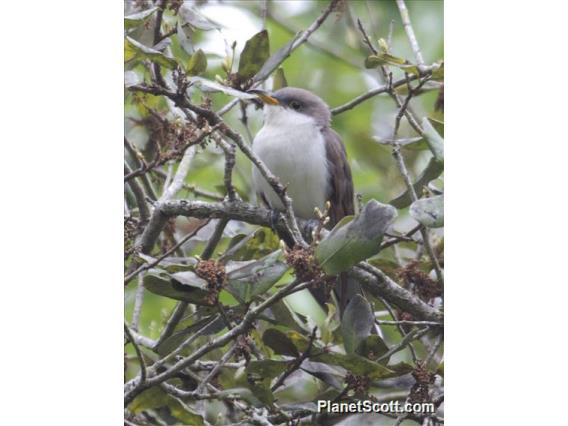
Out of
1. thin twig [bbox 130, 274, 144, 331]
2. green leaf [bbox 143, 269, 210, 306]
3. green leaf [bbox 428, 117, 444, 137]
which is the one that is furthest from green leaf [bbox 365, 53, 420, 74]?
thin twig [bbox 130, 274, 144, 331]

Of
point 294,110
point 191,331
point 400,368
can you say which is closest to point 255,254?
point 191,331

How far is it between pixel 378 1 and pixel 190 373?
1.89 meters

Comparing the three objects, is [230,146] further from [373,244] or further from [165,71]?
[373,244]

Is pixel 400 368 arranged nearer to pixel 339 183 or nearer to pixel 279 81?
pixel 339 183

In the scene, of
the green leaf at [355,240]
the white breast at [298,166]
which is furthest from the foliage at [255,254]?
the white breast at [298,166]

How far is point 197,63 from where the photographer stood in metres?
3.51

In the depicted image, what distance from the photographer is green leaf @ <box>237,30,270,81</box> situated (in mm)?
3611

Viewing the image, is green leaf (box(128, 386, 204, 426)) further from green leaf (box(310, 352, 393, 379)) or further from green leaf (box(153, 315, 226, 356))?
green leaf (box(310, 352, 393, 379))

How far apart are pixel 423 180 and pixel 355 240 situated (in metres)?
0.70

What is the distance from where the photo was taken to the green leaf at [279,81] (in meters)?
4.44

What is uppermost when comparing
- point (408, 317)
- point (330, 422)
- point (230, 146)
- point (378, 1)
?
point (378, 1)

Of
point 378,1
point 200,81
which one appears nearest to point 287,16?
point 378,1

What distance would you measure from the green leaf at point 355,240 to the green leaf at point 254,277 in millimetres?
238

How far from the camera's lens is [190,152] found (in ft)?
13.8
